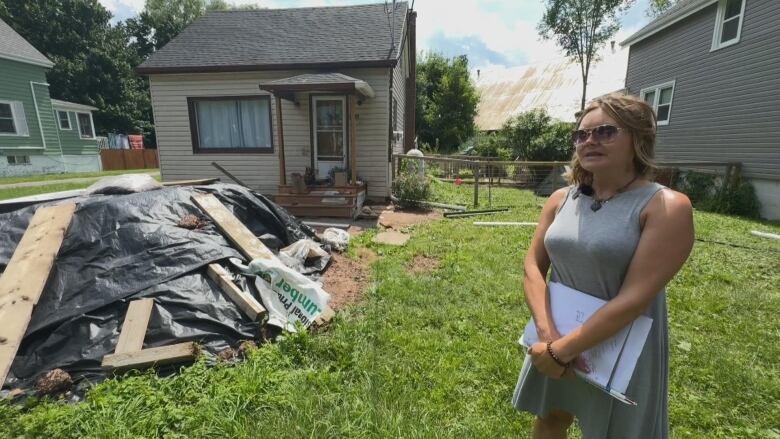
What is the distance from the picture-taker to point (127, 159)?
2273 cm

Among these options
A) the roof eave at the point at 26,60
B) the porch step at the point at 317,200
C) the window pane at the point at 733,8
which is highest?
the roof eave at the point at 26,60

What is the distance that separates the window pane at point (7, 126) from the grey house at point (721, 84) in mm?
25821

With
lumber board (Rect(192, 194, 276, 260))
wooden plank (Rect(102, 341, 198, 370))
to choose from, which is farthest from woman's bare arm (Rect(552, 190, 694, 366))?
lumber board (Rect(192, 194, 276, 260))

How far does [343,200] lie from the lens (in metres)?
7.36

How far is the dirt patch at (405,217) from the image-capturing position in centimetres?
684

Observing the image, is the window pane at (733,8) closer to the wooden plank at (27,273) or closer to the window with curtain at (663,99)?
the window with curtain at (663,99)

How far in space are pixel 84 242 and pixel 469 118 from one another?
25707 mm

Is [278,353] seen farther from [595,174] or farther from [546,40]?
[546,40]

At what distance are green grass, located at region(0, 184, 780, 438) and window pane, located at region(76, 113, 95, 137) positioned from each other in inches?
969

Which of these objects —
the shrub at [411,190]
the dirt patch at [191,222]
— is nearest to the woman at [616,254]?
the dirt patch at [191,222]

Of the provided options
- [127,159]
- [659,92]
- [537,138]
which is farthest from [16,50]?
[659,92]

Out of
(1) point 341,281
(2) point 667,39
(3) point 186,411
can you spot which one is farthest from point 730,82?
(3) point 186,411

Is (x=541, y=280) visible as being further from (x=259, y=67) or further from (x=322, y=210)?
(x=259, y=67)

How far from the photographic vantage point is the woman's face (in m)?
1.17
